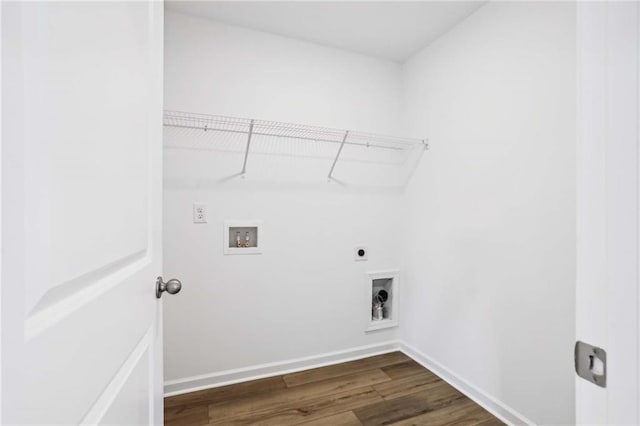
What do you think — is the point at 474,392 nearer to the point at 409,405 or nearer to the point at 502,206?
the point at 409,405

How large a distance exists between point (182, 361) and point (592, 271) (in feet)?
7.03

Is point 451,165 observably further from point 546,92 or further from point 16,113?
point 16,113

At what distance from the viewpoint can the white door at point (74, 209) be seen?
0.30 meters

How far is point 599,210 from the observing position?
456 mm

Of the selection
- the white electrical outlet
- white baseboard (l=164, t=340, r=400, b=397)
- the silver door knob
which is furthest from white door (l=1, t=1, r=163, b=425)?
white baseboard (l=164, t=340, r=400, b=397)

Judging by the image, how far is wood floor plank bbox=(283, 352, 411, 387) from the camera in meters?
2.02

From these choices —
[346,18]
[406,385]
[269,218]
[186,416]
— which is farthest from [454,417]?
[346,18]

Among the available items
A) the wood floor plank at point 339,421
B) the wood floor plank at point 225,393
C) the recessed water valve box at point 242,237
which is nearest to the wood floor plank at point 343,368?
the wood floor plank at point 225,393

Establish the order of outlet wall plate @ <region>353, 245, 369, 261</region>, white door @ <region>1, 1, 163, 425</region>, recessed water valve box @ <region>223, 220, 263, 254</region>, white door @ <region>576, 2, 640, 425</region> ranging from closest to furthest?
1. white door @ <region>1, 1, 163, 425</region>
2. white door @ <region>576, 2, 640, 425</region>
3. recessed water valve box @ <region>223, 220, 263, 254</region>
4. outlet wall plate @ <region>353, 245, 369, 261</region>

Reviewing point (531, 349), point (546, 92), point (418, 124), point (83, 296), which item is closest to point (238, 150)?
point (418, 124)

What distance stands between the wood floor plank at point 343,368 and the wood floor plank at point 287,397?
0.05 metres

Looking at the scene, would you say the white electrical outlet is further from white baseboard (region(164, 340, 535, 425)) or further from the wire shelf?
white baseboard (region(164, 340, 535, 425))

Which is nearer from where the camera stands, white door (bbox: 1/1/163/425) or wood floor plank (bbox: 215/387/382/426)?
white door (bbox: 1/1/163/425)

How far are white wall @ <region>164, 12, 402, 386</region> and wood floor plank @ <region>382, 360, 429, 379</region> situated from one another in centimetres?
25
